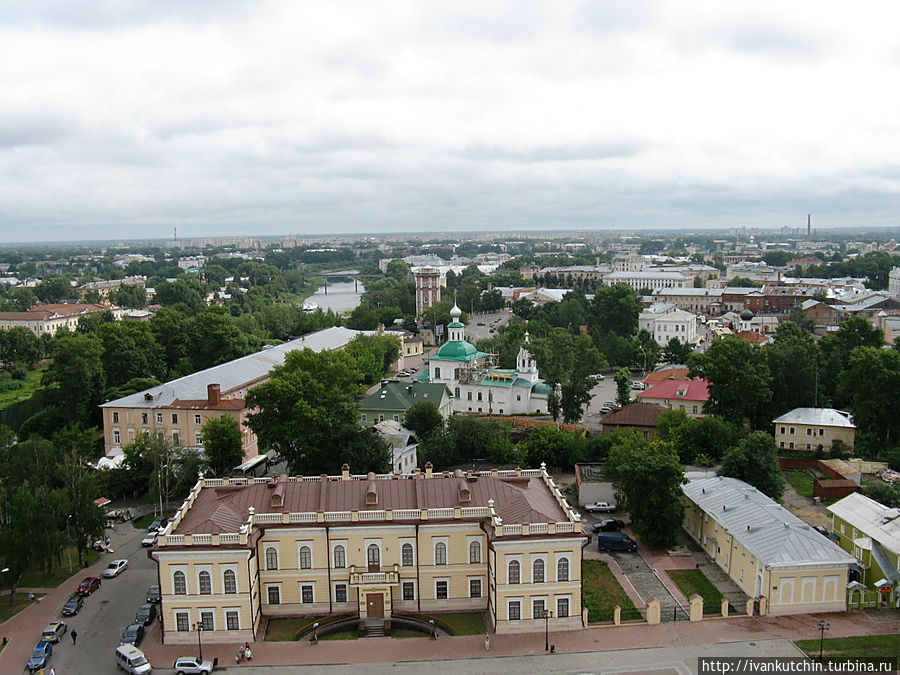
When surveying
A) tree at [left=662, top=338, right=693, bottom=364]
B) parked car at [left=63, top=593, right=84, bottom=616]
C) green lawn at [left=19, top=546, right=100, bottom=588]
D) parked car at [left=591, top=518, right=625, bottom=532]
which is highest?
tree at [left=662, top=338, right=693, bottom=364]

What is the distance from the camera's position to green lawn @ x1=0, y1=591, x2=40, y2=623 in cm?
2970

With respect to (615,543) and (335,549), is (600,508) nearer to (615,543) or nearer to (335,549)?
(615,543)

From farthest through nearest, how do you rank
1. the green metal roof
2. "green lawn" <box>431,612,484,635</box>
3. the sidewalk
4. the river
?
the river
the green metal roof
"green lawn" <box>431,612,484,635</box>
the sidewalk

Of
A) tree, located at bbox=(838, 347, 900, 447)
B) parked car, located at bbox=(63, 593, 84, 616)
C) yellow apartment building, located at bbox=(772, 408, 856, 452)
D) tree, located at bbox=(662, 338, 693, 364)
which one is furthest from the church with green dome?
parked car, located at bbox=(63, 593, 84, 616)

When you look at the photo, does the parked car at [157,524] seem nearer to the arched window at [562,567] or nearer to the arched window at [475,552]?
the arched window at [475,552]

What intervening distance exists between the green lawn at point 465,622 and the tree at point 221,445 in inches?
800

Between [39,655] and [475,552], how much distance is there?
15859mm

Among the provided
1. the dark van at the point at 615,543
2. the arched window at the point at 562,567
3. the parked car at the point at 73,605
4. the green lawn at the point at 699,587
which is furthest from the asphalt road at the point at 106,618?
the green lawn at the point at 699,587

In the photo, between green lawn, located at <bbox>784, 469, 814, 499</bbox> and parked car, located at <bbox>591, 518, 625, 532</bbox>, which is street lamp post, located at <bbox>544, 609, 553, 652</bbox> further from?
green lawn, located at <bbox>784, 469, 814, 499</bbox>

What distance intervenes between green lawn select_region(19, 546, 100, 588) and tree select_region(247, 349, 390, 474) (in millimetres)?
11196

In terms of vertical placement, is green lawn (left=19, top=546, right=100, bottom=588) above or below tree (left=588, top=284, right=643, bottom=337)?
below

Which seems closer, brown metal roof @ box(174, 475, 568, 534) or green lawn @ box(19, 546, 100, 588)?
brown metal roof @ box(174, 475, 568, 534)

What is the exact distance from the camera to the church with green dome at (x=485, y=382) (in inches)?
2367

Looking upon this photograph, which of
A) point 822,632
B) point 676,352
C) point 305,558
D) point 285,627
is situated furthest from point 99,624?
point 676,352
